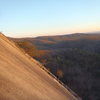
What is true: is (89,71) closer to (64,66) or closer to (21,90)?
(64,66)

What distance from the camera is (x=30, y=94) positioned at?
17.8ft

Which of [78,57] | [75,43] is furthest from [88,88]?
[75,43]

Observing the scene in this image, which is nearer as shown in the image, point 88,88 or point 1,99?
point 1,99

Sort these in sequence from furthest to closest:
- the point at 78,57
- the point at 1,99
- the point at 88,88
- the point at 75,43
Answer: the point at 75,43 < the point at 78,57 < the point at 88,88 < the point at 1,99

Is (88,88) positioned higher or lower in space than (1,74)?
lower

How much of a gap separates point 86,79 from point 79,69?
4.15m

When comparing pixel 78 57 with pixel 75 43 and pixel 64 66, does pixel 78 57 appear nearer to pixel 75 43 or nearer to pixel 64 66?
pixel 64 66

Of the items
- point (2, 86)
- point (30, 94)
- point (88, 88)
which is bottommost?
point (88, 88)

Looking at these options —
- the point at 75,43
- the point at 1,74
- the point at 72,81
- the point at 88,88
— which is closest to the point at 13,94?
the point at 1,74

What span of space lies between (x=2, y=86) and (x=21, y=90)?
1.91 ft

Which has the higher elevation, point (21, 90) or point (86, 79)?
point (21, 90)

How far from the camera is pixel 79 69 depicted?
32.2 m

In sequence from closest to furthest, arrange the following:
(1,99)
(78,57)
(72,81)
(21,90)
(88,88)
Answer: (1,99), (21,90), (88,88), (72,81), (78,57)

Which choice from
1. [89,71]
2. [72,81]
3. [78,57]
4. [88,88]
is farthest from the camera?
[78,57]
